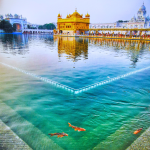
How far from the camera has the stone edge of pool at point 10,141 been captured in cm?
292

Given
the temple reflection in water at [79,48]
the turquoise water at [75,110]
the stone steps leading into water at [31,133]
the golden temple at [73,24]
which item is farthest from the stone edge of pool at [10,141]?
the golden temple at [73,24]

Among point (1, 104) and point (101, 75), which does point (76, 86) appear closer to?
point (101, 75)

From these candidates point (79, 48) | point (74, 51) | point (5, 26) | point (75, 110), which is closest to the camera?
point (75, 110)

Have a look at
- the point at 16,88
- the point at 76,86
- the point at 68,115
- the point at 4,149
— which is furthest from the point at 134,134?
the point at 16,88

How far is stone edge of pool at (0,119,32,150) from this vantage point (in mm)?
2916

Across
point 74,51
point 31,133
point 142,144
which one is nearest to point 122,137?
point 142,144

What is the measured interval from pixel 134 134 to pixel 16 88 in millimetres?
4530

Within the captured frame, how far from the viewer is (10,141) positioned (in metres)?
3.06

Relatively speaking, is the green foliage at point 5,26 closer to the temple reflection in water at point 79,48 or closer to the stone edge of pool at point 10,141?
the temple reflection in water at point 79,48

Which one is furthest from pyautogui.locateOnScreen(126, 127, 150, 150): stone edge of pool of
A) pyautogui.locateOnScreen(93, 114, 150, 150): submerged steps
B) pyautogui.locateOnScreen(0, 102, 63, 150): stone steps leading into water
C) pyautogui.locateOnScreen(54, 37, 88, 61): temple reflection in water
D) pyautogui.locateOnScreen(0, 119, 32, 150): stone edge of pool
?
pyautogui.locateOnScreen(54, 37, 88, 61): temple reflection in water

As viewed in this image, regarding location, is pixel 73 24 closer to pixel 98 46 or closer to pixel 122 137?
pixel 98 46

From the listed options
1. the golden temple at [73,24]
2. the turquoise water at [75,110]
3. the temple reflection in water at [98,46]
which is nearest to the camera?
the turquoise water at [75,110]

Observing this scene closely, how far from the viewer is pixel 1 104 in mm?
4953

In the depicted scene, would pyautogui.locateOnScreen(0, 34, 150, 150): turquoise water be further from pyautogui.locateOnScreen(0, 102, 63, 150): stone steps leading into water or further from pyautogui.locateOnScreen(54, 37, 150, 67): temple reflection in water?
pyautogui.locateOnScreen(54, 37, 150, 67): temple reflection in water
